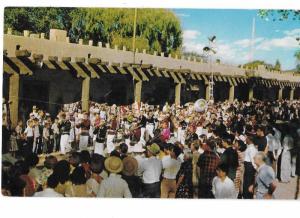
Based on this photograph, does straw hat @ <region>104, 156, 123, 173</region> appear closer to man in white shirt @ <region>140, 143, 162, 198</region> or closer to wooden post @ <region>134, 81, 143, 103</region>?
man in white shirt @ <region>140, 143, 162, 198</region>

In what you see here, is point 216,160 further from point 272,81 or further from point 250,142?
point 272,81

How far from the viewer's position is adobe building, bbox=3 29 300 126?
863cm

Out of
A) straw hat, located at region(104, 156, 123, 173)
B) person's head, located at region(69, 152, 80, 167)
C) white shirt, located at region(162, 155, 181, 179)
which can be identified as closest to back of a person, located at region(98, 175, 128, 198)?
straw hat, located at region(104, 156, 123, 173)

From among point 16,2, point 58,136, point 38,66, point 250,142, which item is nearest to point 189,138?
point 250,142

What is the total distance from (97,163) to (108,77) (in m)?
1.99

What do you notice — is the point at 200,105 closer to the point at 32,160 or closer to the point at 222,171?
the point at 222,171

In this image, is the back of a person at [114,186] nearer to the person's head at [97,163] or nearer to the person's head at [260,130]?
the person's head at [97,163]

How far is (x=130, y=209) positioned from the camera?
8297 mm

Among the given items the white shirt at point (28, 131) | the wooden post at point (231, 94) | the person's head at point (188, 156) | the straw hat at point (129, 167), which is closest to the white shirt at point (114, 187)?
the straw hat at point (129, 167)

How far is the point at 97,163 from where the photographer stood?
7992mm

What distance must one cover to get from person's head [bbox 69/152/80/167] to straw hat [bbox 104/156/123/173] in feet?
1.73

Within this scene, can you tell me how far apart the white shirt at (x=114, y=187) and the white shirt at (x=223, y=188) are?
1396 mm

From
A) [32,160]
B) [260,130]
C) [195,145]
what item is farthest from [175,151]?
[32,160]

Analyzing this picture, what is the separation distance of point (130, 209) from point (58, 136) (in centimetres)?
194
